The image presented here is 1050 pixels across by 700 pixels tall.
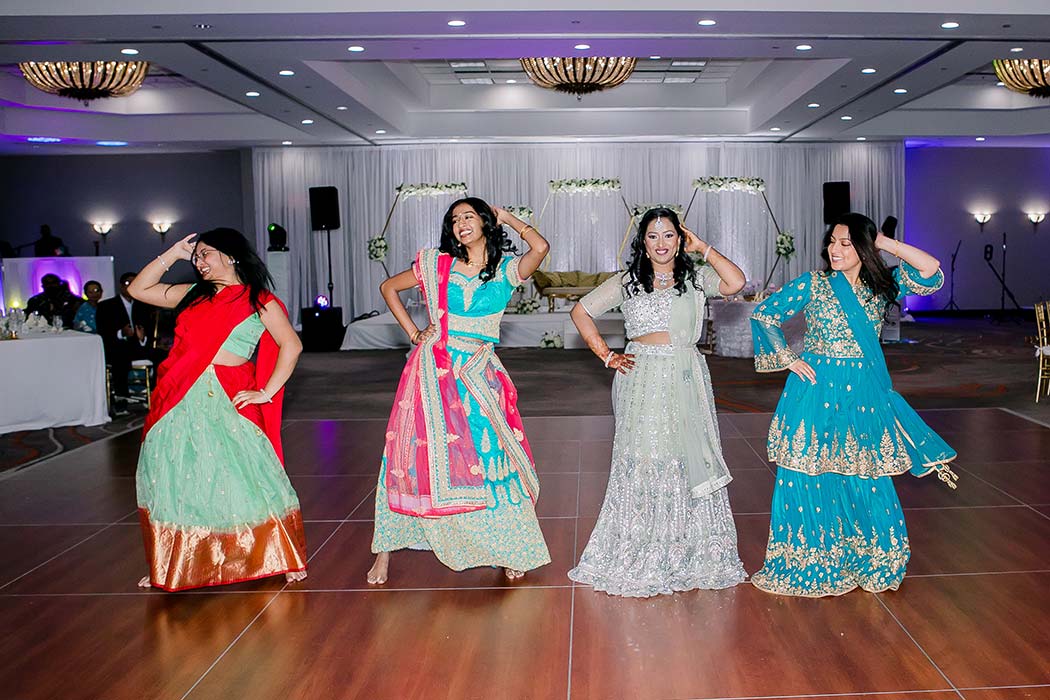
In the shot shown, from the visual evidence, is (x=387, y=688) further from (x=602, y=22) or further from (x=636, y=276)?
(x=602, y=22)

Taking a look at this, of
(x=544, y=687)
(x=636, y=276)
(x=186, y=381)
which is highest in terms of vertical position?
(x=636, y=276)

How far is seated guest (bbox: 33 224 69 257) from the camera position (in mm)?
16750

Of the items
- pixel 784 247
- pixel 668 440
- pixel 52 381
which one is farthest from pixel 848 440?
pixel 784 247

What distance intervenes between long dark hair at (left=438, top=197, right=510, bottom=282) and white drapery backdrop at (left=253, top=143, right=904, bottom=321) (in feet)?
43.5

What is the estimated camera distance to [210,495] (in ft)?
13.8

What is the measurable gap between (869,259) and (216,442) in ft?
9.08

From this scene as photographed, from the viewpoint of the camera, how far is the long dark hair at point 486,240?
169 inches

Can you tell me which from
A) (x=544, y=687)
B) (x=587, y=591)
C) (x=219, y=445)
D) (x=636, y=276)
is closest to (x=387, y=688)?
(x=544, y=687)

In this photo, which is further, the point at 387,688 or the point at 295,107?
the point at 295,107

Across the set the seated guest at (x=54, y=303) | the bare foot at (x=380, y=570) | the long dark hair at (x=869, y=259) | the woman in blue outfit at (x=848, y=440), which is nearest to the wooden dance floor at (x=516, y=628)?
the bare foot at (x=380, y=570)

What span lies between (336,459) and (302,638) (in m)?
3.41

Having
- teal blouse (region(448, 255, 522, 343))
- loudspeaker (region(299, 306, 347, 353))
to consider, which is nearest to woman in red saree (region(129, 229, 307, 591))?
teal blouse (region(448, 255, 522, 343))

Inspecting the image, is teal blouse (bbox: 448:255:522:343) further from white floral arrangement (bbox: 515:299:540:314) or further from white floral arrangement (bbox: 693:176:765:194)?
white floral arrangement (bbox: 515:299:540:314)

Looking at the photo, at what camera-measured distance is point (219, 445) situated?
423cm
